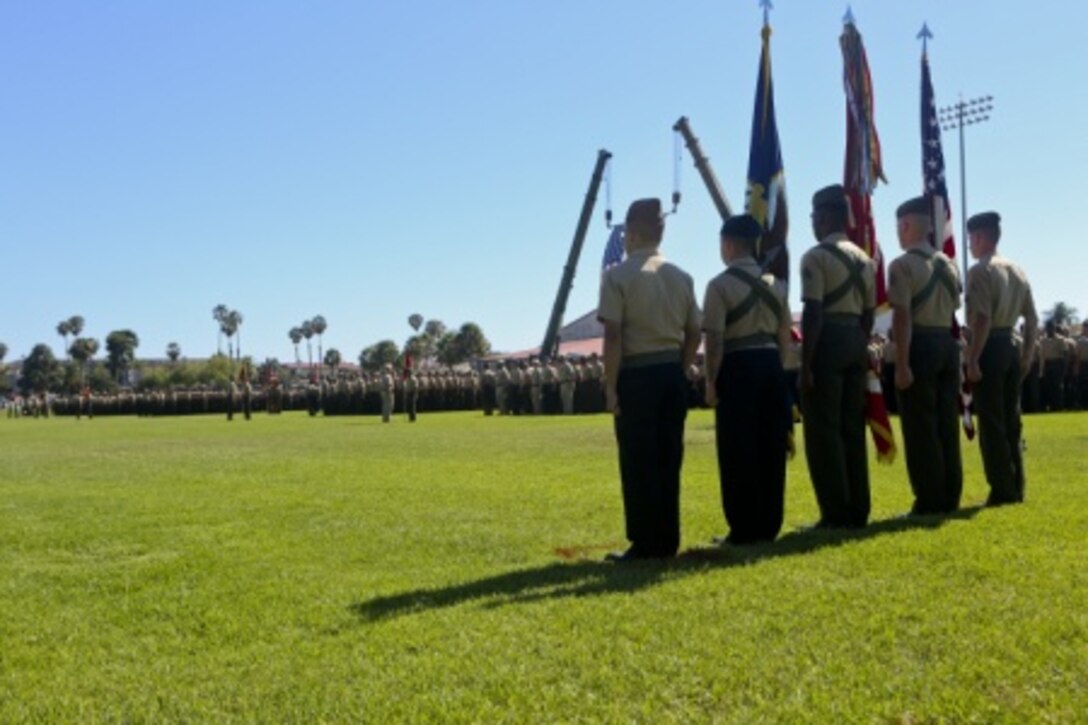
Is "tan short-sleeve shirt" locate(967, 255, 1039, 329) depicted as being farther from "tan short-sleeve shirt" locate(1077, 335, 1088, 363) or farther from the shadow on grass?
"tan short-sleeve shirt" locate(1077, 335, 1088, 363)

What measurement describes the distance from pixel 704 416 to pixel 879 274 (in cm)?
1595

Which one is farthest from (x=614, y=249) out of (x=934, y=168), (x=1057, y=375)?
(x=934, y=168)

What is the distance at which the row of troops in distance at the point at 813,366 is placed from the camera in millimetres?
6312

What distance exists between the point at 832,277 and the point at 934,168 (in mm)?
5759

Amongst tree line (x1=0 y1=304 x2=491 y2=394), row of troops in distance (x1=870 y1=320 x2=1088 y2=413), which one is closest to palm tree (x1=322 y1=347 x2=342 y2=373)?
tree line (x1=0 y1=304 x2=491 y2=394)

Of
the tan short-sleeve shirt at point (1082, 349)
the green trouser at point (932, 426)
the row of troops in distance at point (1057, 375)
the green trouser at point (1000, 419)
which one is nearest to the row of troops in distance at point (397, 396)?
the row of troops in distance at point (1057, 375)

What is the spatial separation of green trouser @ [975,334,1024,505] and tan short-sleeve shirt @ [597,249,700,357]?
9.97ft

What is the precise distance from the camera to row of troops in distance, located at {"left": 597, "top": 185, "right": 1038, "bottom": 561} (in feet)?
20.7

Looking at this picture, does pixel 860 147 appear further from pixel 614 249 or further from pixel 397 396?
pixel 397 396

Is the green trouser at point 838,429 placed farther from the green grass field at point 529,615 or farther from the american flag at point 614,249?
the american flag at point 614,249

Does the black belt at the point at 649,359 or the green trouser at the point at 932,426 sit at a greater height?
the black belt at the point at 649,359

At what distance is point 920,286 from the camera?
7.71 meters

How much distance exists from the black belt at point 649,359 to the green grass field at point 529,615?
45.1 inches

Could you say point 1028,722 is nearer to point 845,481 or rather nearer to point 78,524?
point 845,481
